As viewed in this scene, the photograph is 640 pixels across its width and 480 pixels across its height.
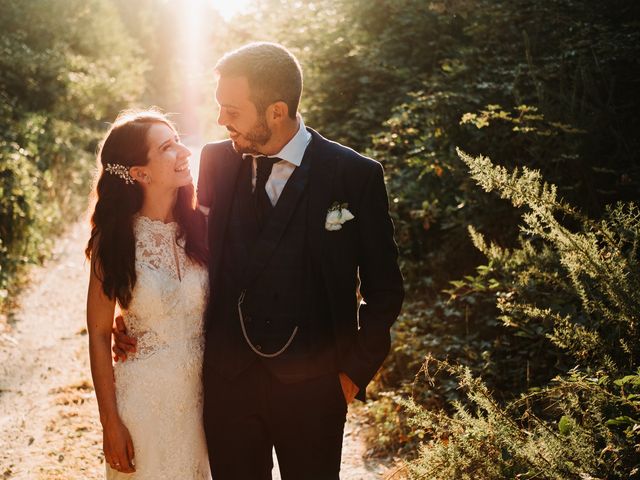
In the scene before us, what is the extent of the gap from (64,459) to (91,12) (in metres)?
16.8

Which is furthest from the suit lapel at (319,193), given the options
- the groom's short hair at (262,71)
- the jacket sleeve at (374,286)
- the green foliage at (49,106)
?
the green foliage at (49,106)

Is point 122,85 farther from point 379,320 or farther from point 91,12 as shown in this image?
point 379,320

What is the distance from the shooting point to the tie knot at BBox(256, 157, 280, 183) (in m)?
2.72

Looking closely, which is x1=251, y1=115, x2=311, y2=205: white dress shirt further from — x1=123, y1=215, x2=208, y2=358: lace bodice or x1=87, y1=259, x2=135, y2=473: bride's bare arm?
x1=87, y1=259, x2=135, y2=473: bride's bare arm

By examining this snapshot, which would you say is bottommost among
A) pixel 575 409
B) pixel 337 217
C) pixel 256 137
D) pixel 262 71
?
pixel 575 409

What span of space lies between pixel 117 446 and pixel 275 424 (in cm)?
67

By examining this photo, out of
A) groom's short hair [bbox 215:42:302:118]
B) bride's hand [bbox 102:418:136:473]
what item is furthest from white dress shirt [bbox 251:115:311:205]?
bride's hand [bbox 102:418:136:473]

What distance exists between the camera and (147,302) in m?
2.86

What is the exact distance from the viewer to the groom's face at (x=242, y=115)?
264 cm

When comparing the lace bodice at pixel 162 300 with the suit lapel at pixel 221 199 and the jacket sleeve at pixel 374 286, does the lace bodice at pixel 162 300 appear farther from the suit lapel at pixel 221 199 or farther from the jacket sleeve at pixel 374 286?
the jacket sleeve at pixel 374 286

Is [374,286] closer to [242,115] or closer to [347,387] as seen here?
[347,387]

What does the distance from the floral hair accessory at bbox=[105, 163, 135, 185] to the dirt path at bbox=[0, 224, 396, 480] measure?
0.42 m

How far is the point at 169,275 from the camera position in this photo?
9.57 feet

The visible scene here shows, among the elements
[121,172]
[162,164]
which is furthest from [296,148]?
[121,172]
